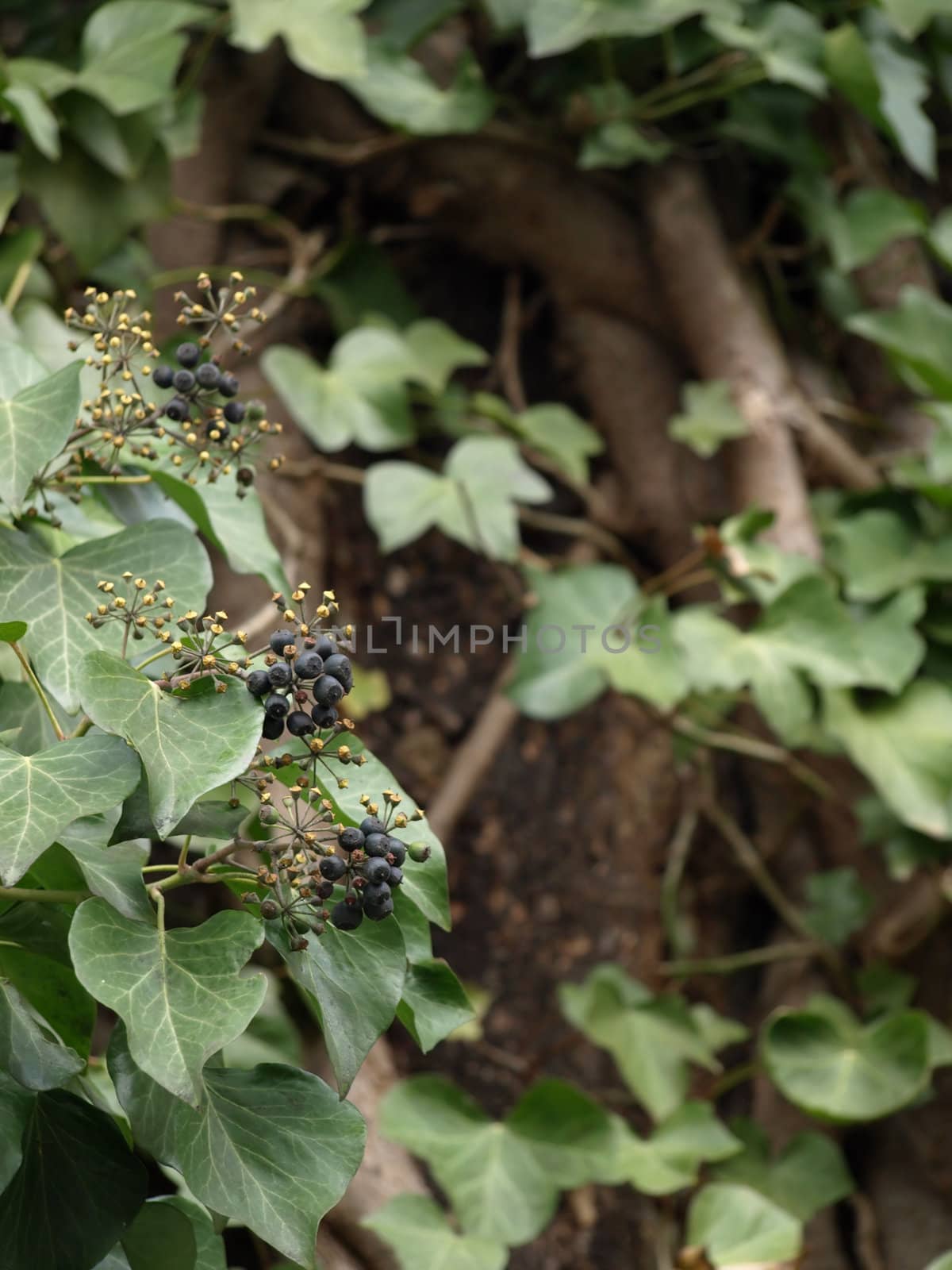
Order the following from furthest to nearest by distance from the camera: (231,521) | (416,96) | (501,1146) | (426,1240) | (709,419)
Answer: (709,419), (416,96), (501,1146), (426,1240), (231,521)

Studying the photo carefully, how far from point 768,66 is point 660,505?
0.55m

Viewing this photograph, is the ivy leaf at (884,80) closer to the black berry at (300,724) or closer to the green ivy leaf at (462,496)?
the green ivy leaf at (462,496)

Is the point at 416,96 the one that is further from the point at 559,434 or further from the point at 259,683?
the point at 259,683

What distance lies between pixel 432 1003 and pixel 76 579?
301 millimetres

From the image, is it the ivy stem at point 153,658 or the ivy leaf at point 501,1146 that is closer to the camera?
the ivy stem at point 153,658

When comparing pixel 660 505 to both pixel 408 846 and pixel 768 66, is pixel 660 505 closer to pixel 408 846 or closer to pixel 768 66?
pixel 768 66

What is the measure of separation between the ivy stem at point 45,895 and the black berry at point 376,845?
0.13 meters

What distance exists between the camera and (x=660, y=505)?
66.3 inches

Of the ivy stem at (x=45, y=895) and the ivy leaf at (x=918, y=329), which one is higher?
the ivy stem at (x=45, y=895)

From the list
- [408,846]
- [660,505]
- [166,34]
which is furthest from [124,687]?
[660,505]

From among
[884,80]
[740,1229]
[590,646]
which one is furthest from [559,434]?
[740,1229]

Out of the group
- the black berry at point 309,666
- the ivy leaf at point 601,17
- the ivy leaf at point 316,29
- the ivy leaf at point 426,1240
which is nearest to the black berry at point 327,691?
the black berry at point 309,666

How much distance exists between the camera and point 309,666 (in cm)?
56

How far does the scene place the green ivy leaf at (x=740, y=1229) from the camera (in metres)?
1.17
